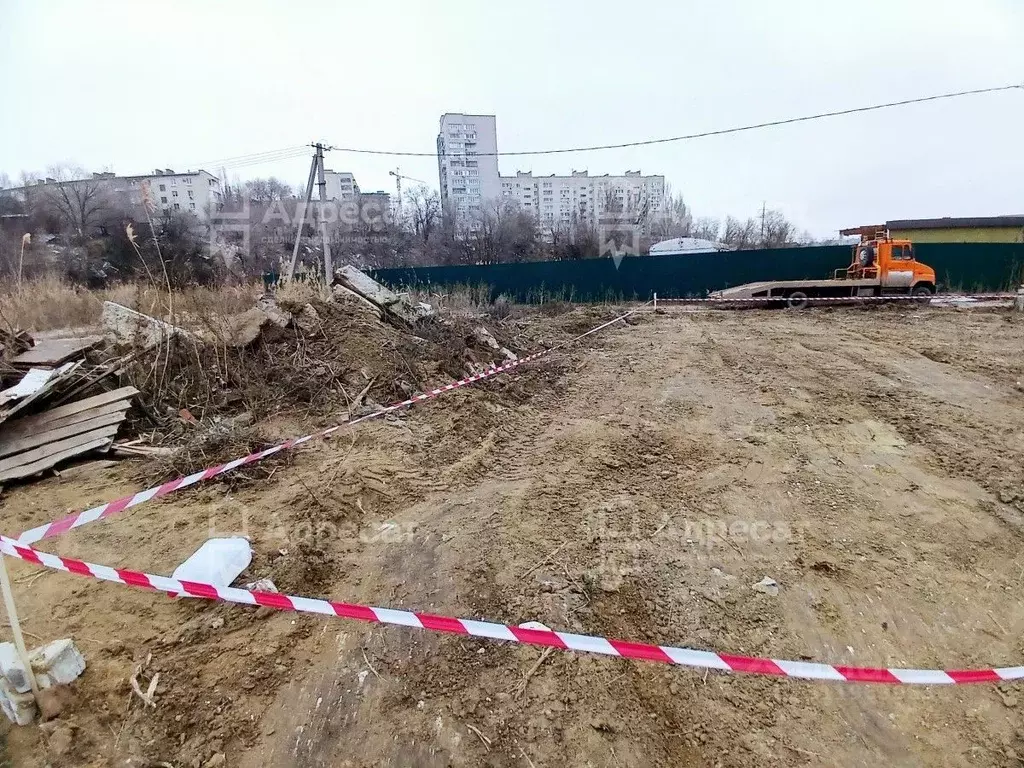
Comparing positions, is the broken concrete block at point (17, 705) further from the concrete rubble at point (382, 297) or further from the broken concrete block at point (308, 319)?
the concrete rubble at point (382, 297)

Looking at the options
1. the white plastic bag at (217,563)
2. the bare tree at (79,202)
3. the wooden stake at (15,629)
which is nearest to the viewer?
the wooden stake at (15,629)

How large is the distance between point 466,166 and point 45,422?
48.0 meters

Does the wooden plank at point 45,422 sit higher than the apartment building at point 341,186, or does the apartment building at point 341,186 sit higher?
the apartment building at point 341,186

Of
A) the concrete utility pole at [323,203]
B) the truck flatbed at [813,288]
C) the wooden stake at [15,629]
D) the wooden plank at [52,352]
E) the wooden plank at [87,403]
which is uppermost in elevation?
the concrete utility pole at [323,203]

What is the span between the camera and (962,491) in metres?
4.21

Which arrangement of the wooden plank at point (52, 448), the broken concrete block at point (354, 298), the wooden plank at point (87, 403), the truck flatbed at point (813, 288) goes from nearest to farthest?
the wooden plank at point (52, 448)
the wooden plank at point (87, 403)
the broken concrete block at point (354, 298)
the truck flatbed at point (813, 288)

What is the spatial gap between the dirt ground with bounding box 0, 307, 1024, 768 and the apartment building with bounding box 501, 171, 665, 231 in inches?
1505

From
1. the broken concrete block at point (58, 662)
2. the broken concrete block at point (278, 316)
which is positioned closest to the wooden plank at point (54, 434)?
the broken concrete block at point (278, 316)

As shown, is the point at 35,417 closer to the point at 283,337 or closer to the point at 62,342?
the point at 62,342

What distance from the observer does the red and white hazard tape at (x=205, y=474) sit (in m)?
2.79

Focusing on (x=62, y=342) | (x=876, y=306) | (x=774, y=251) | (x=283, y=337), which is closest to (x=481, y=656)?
(x=283, y=337)

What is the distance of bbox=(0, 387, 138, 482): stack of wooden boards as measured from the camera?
4.57m

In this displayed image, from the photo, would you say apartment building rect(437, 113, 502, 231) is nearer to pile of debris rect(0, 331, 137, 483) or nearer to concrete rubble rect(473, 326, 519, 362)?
concrete rubble rect(473, 326, 519, 362)

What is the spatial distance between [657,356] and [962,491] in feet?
18.5
